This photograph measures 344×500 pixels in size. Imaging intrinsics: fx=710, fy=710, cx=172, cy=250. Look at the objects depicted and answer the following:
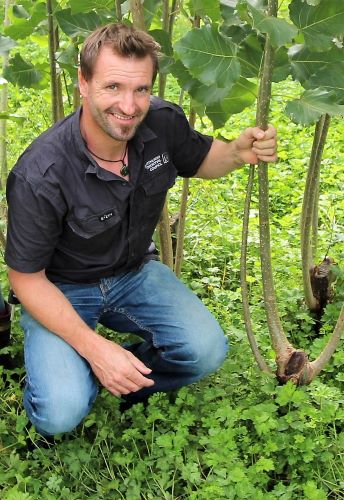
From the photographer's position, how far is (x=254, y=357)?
8.88 ft

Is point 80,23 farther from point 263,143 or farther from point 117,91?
point 263,143

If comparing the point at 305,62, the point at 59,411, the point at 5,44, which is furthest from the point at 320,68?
the point at 59,411

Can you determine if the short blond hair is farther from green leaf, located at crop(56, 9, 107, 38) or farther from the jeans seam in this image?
the jeans seam

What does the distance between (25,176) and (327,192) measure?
8.19 feet

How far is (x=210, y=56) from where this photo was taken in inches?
83.5

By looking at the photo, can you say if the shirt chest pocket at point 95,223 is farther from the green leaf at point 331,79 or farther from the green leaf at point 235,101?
the green leaf at point 331,79

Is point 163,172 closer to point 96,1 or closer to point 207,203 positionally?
Answer: point 96,1

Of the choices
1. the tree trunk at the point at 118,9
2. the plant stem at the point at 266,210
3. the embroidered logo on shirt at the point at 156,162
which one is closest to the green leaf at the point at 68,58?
the tree trunk at the point at 118,9

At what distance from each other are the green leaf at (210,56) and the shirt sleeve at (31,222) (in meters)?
0.59

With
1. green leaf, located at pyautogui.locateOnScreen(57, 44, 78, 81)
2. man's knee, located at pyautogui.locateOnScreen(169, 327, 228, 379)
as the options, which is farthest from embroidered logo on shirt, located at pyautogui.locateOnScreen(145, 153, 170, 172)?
man's knee, located at pyautogui.locateOnScreen(169, 327, 228, 379)

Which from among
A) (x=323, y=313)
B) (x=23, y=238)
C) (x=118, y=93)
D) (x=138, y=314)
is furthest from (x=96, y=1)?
(x=323, y=313)

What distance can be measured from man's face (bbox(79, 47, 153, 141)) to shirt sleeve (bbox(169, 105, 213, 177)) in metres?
0.31

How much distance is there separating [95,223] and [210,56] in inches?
26.0

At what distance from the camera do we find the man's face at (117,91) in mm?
2232
